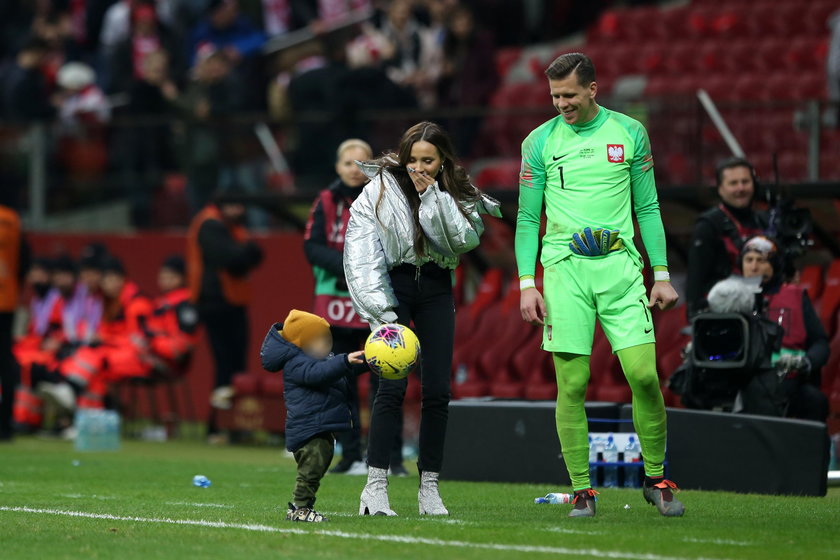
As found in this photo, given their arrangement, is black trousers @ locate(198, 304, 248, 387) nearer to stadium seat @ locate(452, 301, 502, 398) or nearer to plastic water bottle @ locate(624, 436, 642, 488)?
stadium seat @ locate(452, 301, 502, 398)

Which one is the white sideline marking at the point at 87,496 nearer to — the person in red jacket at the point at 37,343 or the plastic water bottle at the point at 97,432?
the plastic water bottle at the point at 97,432

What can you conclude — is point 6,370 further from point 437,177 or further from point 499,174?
point 437,177

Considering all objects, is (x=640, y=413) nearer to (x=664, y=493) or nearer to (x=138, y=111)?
(x=664, y=493)

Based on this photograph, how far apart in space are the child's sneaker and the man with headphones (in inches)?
136

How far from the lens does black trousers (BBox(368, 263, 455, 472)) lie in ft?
26.6

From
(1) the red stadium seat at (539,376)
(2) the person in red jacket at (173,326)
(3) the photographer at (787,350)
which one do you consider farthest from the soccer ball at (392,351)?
(2) the person in red jacket at (173,326)

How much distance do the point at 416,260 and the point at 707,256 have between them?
306 centimetres

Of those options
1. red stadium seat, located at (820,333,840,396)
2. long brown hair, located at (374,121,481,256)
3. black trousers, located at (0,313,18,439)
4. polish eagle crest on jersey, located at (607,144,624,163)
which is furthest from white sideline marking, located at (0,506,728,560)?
black trousers, located at (0,313,18,439)

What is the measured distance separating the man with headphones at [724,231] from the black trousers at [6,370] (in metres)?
6.31

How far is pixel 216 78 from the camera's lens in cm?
1814

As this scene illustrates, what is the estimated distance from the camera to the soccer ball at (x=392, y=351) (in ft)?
24.6

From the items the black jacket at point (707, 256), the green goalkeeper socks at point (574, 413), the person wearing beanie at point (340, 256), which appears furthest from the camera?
the person wearing beanie at point (340, 256)

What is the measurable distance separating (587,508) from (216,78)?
1092 cm

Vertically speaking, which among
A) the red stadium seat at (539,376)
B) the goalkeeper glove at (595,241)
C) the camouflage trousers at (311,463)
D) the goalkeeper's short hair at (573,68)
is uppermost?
the goalkeeper's short hair at (573,68)
